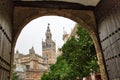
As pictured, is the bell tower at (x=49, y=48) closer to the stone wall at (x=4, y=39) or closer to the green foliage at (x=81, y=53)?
the green foliage at (x=81, y=53)

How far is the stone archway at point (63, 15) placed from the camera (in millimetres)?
4719

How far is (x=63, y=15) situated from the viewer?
5242 mm

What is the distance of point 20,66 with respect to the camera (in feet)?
141

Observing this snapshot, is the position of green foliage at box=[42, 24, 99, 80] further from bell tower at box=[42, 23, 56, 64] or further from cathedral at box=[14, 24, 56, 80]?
bell tower at box=[42, 23, 56, 64]

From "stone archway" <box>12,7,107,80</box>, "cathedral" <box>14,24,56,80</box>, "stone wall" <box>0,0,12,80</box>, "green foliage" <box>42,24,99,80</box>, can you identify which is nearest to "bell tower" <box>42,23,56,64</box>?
"cathedral" <box>14,24,56,80</box>

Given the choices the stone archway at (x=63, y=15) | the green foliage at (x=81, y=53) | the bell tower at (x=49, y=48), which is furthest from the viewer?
the bell tower at (x=49, y=48)

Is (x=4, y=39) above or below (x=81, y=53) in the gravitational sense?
below

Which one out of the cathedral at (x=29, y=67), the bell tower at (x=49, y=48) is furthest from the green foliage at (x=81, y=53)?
the bell tower at (x=49, y=48)

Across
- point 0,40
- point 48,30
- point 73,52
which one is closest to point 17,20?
point 0,40

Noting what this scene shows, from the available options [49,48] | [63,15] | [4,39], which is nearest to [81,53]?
[63,15]

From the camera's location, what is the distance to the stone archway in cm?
472

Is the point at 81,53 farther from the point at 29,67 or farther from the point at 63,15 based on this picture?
the point at 29,67

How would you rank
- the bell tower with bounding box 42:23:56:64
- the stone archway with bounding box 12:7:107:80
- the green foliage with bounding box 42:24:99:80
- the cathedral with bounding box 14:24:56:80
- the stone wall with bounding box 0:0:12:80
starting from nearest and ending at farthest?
the stone wall with bounding box 0:0:12:80, the stone archway with bounding box 12:7:107:80, the green foliage with bounding box 42:24:99:80, the cathedral with bounding box 14:24:56:80, the bell tower with bounding box 42:23:56:64

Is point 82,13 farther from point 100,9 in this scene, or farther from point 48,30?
point 48,30
